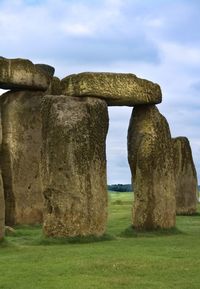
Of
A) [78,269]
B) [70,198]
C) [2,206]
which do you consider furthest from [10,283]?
[70,198]

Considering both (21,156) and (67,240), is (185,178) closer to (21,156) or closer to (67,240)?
(21,156)

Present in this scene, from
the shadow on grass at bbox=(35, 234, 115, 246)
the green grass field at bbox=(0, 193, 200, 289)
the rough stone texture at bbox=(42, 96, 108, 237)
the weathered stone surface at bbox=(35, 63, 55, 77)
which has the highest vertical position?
the weathered stone surface at bbox=(35, 63, 55, 77)

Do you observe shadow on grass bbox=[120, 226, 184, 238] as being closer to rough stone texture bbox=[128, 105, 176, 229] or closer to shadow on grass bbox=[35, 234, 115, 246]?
rough stone texture bbox=[128, 105, 176, 229]

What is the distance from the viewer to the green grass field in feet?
37.9

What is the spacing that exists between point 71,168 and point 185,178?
14826mm

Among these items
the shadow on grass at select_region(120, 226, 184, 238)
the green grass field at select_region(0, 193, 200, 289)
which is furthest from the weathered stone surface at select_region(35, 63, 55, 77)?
the green grass field at select_region(0, 193, 200, 289)

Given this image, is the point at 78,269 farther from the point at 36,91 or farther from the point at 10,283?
the point at 36,91

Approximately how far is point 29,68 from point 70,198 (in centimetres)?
912

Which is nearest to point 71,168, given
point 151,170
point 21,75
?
point 151,170

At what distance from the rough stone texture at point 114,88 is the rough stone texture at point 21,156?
7311 mm

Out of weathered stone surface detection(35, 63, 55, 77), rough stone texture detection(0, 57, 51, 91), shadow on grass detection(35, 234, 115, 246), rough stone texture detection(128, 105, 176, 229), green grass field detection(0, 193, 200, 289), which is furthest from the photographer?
weathered stone surface detection(35, 63, 55, 77)

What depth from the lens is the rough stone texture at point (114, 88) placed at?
1795 centimetres

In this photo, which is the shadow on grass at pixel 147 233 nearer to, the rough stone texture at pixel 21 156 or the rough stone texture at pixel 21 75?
the rough stone texture at pixel 21 156

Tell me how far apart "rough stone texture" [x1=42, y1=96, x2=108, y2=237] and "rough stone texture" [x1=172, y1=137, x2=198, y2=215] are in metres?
13.5
